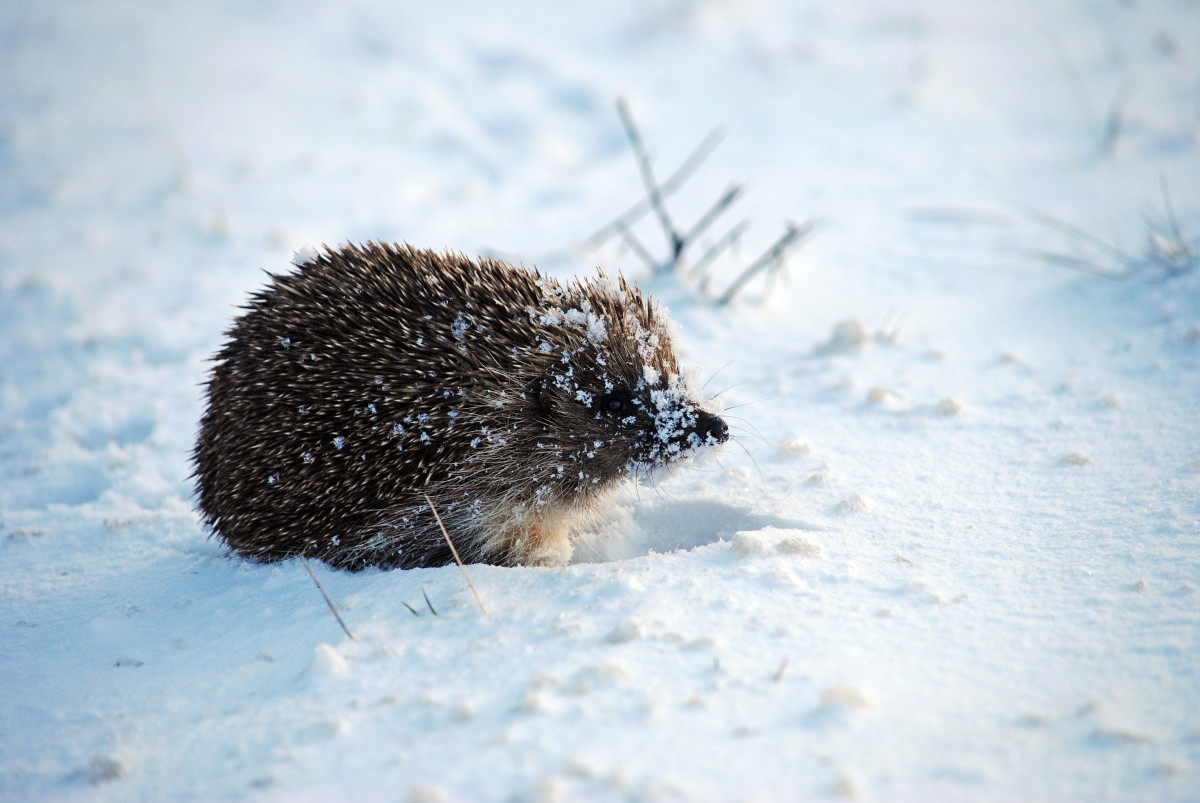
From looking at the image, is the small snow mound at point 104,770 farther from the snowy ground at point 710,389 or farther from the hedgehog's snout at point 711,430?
the hedgehog's snout at point 711,430

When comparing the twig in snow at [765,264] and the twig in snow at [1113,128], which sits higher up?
the twig in snow at [765,264]

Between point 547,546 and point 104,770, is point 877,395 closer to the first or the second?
point 547,546

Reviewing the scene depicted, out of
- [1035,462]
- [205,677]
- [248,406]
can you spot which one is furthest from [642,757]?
[1035,462]

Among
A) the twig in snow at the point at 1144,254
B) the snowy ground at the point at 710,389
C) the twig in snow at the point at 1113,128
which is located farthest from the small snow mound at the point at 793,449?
the twig in snow at the point at 1113,128

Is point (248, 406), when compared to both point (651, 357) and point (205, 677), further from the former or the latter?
point (651, 357)

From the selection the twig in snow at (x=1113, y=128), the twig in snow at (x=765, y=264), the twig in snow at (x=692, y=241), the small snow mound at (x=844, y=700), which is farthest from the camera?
the twig in snow at (x=1113, y=128)

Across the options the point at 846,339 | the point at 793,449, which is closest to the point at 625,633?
the point at 793,449
